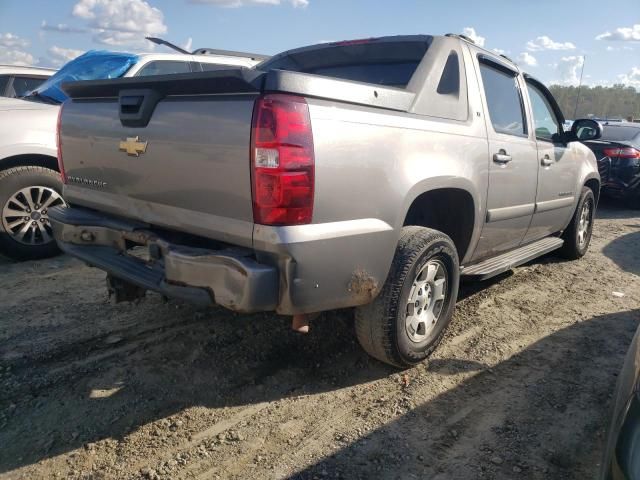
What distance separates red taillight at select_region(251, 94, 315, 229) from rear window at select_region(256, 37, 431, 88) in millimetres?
1301

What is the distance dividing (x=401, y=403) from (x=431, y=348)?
54 cm

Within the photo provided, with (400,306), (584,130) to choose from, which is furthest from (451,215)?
(584,130)

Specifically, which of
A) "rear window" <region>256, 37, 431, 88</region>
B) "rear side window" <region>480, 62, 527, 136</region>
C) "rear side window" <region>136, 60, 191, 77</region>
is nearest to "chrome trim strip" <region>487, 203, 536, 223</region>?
"rear side window" <region>480, 62, 527, 136</region>

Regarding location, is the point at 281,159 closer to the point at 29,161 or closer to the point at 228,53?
the point at 29,161

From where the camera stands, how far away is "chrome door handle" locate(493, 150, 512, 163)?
3.55 meters

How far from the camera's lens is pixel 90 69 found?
6117 millimetres

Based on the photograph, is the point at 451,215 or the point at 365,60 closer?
the point at 451,215

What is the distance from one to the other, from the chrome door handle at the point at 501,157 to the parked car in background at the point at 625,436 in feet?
6.62

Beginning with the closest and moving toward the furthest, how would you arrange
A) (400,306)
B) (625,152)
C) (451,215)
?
(400,306), (451,215), (625,152)

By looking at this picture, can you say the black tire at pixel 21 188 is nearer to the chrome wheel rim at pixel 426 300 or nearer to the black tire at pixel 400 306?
the black tire at pixel 400 306

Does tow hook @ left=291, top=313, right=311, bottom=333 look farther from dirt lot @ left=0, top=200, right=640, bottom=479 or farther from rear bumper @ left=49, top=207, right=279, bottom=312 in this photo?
dirt lot @ left=0, top=200, right=640, bottom=479

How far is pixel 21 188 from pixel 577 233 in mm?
5600

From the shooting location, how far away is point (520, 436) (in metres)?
2.56

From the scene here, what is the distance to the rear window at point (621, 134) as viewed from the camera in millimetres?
9312
